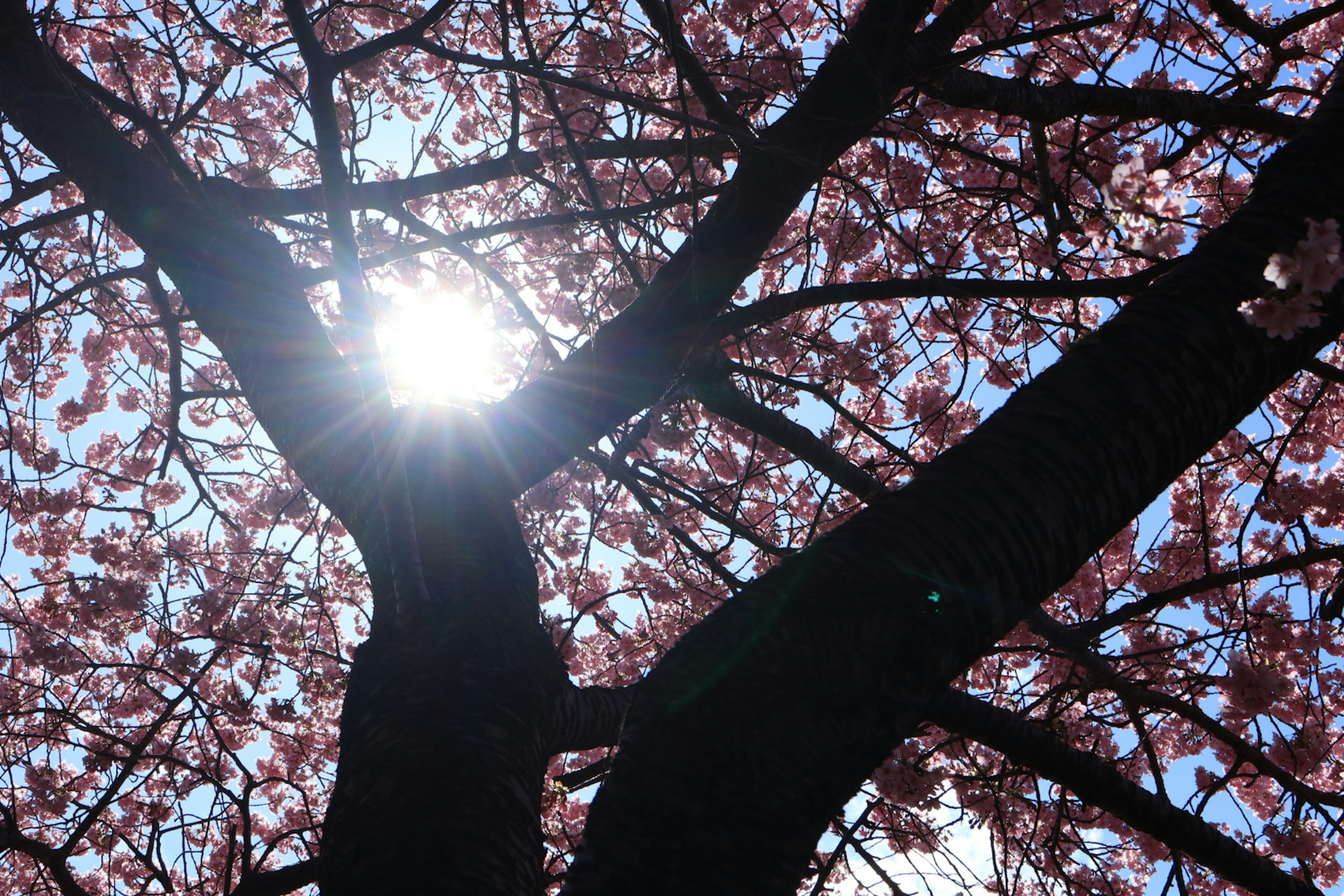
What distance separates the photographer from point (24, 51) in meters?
2.77

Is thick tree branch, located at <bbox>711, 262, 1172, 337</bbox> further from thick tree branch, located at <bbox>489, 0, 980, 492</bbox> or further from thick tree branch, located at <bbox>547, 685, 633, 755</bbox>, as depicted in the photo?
thick tree branch, located at <bbox>547, 685, 633, 755</bbox>

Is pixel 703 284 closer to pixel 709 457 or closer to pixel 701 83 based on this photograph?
pixel 701 83

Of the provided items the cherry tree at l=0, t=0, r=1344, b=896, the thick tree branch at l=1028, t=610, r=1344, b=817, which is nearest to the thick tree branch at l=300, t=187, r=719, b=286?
the cherry tree at l=0, t=0, r=1344, b=896

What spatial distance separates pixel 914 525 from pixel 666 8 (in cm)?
131

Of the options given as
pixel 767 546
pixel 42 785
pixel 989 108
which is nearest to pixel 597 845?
pixel 767 546

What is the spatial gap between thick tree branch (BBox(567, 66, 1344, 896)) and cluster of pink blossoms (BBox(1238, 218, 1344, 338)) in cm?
3

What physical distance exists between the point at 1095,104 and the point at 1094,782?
2.46 metres

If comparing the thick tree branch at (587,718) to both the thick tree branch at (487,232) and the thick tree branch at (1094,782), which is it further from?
the thick tree branch at (487,232)

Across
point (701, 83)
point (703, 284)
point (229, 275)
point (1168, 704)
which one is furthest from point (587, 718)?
point (1168, 704)

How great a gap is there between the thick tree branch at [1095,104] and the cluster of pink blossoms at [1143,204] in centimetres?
136

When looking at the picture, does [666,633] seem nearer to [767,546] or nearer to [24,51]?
[767,546]

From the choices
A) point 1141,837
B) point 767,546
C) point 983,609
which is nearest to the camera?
point 983,609

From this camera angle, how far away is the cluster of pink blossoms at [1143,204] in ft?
5.37

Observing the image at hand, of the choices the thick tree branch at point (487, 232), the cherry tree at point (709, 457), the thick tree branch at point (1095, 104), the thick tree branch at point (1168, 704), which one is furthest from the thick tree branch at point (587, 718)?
the thick tree branch at point (1095, 104)
